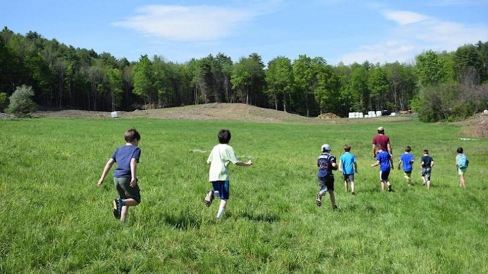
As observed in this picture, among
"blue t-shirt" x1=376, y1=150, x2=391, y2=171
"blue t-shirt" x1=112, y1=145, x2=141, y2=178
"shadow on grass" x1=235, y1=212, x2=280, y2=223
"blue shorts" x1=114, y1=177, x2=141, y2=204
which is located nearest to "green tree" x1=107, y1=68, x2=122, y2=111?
"blue t-shirt" x1=376, y1=150, x2=391, y2=171

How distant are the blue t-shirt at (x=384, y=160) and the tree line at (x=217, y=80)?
3410 inches

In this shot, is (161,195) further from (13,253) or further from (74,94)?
(74,94)

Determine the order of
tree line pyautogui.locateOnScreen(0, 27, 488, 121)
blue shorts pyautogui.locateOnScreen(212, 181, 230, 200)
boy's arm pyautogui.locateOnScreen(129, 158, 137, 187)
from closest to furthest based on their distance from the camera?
boy's arm pyautogui.locateOnScreen(129, 158, 137, 187)
blue shorts pyautogui.locateOnScreen(212, 181, 230, 200)
tree line pyautogui.locateOnScreen(0, 27, 488, 121)

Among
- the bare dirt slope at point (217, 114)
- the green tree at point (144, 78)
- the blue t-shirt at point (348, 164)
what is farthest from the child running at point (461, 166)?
the green tree at point (144, 78)

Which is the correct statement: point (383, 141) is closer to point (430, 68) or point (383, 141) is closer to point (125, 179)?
point (125, 179)

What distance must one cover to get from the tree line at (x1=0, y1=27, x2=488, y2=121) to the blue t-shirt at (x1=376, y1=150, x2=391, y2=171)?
86601 mm

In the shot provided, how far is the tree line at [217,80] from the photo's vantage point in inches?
3974

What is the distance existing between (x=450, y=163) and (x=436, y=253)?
76.4 feet

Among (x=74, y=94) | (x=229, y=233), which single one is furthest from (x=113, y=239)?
(x=74, y=94)

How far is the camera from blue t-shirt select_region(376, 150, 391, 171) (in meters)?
15.2

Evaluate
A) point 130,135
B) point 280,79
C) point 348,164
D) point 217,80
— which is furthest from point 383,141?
point 217,80

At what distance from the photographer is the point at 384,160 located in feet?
50.8

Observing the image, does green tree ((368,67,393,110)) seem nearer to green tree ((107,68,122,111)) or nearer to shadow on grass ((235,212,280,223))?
green tree ((107,68,122,111))

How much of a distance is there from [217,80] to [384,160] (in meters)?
113
